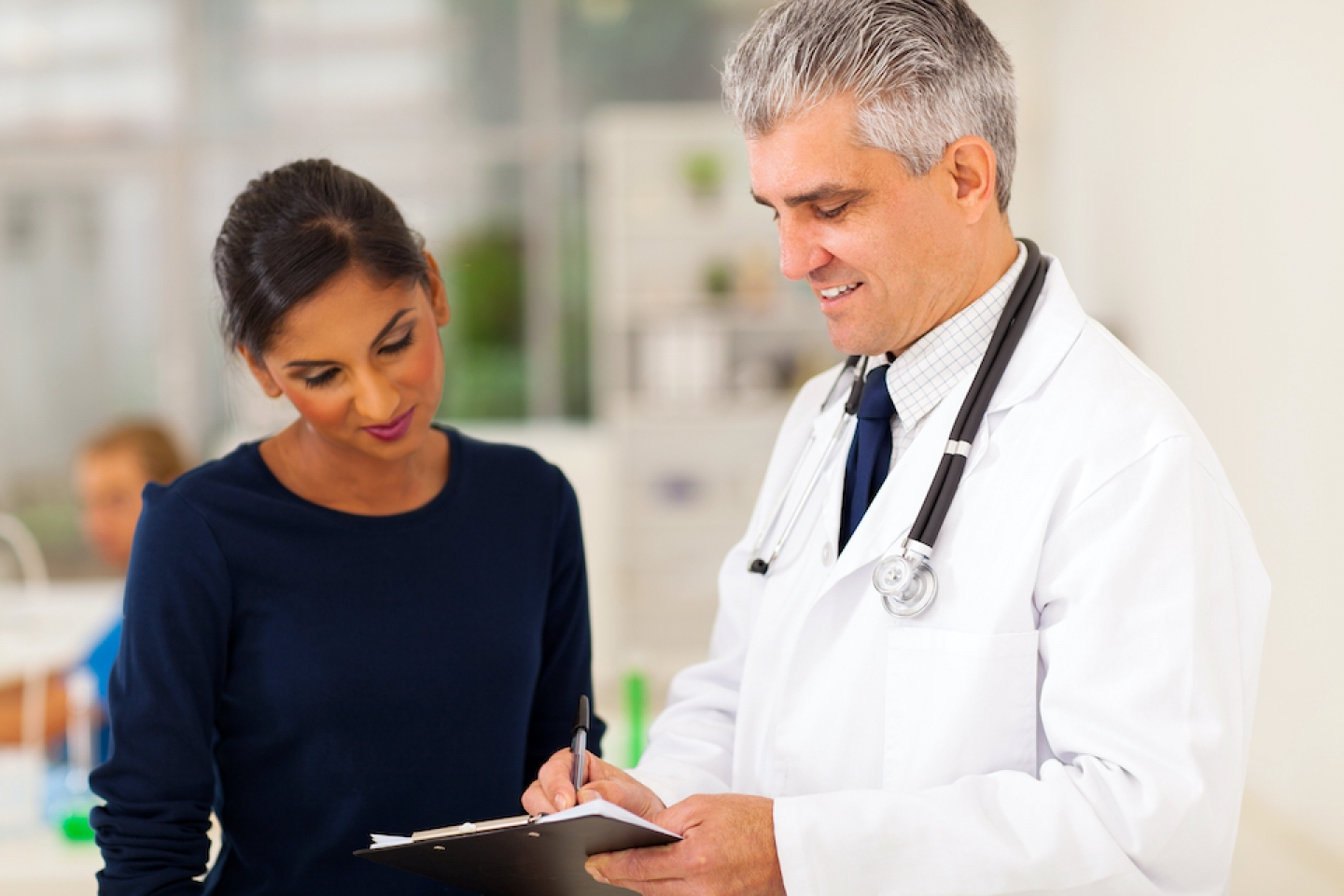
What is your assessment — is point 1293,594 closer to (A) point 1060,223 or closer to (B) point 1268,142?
(B) point 1268,142

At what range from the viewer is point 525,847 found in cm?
107

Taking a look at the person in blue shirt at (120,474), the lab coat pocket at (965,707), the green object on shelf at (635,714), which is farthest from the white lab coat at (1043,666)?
the person in blue shirt at (120,474)

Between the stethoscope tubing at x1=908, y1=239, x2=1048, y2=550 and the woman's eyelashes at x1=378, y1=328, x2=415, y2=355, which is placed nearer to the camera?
the stethoscope tubing at x1=908, y1=239, x2=1048, y2=550

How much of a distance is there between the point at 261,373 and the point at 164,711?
1.25 ft

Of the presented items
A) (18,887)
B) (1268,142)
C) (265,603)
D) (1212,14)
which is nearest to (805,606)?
(265,603)

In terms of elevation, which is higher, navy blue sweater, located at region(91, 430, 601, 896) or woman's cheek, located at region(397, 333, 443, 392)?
woman's cheek, located at region(397, 333, 443, 392)

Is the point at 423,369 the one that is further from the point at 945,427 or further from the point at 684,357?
the point at 684,357

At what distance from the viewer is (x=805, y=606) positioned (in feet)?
4.19

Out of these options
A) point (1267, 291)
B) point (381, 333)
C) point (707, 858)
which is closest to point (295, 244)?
point (381, 333)

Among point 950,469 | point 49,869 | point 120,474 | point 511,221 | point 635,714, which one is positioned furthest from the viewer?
point 511,221

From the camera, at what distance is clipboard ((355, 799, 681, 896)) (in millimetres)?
1008

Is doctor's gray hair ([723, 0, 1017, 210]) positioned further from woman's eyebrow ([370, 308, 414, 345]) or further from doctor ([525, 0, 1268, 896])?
woman's eyebrow ([370, 308, 414, 345])

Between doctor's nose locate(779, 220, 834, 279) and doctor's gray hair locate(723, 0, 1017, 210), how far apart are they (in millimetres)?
107

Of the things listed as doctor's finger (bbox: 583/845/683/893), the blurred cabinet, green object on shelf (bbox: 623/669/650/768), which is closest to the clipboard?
doctor's finger (bbox: 583/845/683/893)
